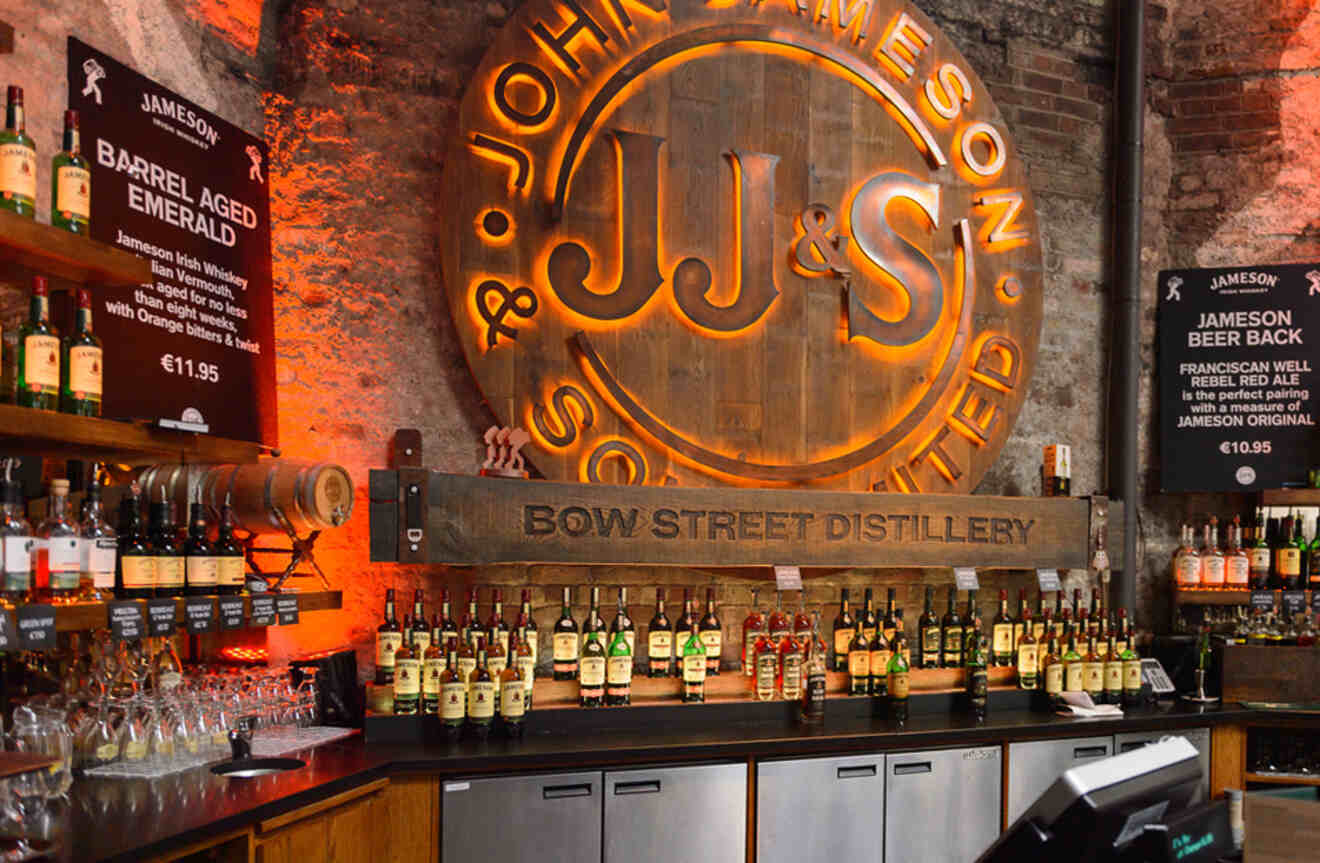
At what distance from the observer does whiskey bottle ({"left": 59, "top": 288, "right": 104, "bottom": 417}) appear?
9.20 feet

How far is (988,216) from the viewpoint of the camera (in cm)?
542

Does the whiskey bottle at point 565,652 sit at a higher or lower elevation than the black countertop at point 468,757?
higher

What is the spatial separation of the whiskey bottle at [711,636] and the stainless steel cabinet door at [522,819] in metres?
0.93

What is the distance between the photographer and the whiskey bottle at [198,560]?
3141 mm

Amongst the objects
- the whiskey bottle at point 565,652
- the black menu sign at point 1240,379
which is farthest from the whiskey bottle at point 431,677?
the black menu sign at point 1240,379

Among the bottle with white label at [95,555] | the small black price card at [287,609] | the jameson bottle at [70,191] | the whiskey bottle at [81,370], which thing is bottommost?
the small black price card at [287,609]

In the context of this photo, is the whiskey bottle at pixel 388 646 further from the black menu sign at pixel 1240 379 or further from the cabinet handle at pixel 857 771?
the black menu sign at pixel 1240 379

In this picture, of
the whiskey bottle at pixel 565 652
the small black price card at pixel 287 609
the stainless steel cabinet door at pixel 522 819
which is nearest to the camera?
the small black price card at pixel 287 609

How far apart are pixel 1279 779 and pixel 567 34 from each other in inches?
176

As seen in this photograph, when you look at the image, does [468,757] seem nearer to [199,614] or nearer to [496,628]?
[496,628]

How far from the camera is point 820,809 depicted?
4.11 metres

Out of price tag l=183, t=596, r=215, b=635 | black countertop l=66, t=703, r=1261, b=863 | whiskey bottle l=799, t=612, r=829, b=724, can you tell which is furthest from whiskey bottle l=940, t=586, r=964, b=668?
price tag l=183, t=596, r=215, b=635

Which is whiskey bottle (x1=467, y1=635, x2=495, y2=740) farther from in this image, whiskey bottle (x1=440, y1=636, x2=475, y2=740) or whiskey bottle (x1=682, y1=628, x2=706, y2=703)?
whiskey bottle (x1=682, y1=628, x2=706, y2=703)

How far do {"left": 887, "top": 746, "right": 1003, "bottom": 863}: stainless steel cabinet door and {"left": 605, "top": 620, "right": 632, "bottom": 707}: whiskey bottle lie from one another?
3.43 ft
